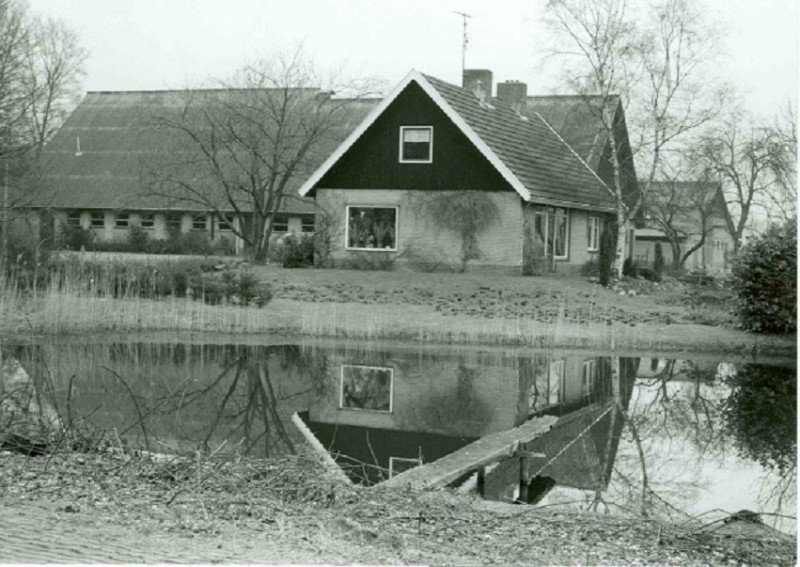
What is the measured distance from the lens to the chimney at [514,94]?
38.8 meters

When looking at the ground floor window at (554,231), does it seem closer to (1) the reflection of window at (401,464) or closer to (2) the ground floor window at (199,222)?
(2) the ground floor window at (199,222)

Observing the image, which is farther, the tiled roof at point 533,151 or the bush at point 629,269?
the bush at point 629,269

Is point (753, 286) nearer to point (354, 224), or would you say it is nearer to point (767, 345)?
point (767, 345)

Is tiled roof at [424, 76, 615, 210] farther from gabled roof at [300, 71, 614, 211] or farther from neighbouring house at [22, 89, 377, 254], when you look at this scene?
neighbouring house at [22, 89, 377, 254]

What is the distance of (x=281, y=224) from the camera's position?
42531 mm

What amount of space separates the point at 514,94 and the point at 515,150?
6393mm

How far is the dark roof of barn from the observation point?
42000 mm

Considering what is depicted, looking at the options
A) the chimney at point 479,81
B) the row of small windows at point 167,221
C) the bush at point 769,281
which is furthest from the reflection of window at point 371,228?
the bush at point 769,281

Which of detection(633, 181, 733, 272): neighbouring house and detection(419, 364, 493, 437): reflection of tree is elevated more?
detection(633, 181, 733, 272): neighbouring house

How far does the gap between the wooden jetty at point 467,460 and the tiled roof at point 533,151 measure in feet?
65.0

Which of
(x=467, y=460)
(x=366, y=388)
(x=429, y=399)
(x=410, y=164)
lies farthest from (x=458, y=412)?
(x=410, y=164)

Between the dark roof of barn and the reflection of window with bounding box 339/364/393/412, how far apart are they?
77.4ft

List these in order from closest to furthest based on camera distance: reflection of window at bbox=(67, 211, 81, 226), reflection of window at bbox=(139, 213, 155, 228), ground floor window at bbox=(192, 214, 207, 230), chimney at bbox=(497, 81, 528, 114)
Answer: chimney at bbox=(497, 81, 528, 114) → ground floor window at bbox=(192, 214, 207, 230) → reflection of window at bbox=(139, 213, 155, 228) → reflection of window at bbox=(67, 211, 81, 226)

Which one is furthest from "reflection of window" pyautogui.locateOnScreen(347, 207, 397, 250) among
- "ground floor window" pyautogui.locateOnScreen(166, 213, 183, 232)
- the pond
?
the pond
